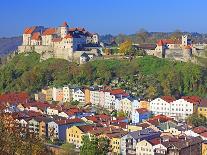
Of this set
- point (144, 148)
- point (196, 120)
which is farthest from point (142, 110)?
point (144, 148)

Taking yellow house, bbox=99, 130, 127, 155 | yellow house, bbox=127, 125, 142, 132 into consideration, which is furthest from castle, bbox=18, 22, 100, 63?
yellow house, bbox=99, 130, 127, 155

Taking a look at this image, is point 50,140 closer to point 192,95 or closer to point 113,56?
point 192,95

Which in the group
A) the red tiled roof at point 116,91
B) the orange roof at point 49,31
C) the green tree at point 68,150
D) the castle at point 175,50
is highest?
the orange roof at point 49,31

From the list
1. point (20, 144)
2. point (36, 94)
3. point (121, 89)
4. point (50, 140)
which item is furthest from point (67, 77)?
point (20, 144)

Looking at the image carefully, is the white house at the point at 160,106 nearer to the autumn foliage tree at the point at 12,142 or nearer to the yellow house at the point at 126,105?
the yellow house at the point at 126,105

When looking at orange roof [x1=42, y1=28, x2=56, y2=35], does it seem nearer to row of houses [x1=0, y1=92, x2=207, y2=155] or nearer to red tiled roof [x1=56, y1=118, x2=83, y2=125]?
row of houses [x1=0, y1=92, x2=207, y2=155]

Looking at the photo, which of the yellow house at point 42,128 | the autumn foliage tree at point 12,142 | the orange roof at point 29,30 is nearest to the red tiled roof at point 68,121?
the yellow house at point 42,128
